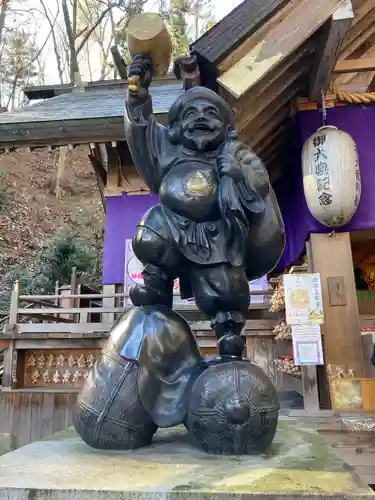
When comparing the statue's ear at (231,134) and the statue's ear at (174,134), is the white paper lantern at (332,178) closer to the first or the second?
the statue's ear at (231,134)

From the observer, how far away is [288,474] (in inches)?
48.9

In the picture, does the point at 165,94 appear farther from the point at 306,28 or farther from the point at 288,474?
the point at 288,474

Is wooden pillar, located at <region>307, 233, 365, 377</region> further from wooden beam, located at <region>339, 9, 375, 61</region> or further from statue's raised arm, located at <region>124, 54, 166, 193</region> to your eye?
statue's raised arm, located at <region>124, 54, 166, 193</region>

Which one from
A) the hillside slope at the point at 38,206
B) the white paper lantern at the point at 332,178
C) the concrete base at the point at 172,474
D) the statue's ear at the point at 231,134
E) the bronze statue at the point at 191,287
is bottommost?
the concrete base at the point at 172,474

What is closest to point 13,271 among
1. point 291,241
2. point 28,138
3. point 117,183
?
point 117,183

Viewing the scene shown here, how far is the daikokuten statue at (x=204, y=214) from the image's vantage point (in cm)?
173

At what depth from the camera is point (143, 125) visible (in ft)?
6.32

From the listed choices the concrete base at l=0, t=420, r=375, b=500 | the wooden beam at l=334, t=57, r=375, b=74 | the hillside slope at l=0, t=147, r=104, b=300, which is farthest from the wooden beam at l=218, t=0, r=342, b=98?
the hillside slope at l=0, t=147, r=104, b=300

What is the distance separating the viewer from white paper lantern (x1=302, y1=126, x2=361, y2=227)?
416 centimetres

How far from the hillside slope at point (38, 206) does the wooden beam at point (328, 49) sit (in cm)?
1380

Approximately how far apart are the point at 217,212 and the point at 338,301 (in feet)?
10.1

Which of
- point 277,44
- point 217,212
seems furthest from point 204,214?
point 277,44

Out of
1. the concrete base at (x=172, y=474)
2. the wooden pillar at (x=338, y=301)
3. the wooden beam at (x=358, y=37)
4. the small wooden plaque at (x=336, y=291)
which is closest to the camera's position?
the concrete base at (x=172, y=474)

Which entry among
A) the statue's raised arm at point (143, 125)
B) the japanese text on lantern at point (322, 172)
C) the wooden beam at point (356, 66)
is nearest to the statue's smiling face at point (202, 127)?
the statue's raised arm at point (143, 125)
